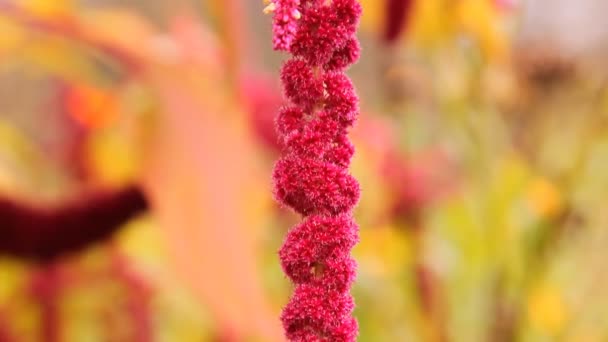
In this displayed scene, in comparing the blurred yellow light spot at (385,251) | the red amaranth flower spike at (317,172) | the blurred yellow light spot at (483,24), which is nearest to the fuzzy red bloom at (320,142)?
the red amaranth flower spike at (317,172)

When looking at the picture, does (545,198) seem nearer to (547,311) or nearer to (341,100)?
(547,311)

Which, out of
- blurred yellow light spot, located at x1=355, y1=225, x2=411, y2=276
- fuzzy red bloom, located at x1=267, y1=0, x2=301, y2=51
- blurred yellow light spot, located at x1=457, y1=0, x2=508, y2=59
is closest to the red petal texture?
fuzzy red bloom, located at x1=267, y1=0, x2=301, y2=51

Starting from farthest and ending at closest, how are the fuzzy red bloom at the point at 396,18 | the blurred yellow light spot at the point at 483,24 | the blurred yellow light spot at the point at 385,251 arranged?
the blurred yellow light spot at the point at 385,251 < the blurred yellow light spot at the point at 483,24 < the fuzzy red bloom at the point at 396,18

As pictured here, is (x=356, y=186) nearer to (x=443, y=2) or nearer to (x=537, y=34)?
(x=443, y=2)

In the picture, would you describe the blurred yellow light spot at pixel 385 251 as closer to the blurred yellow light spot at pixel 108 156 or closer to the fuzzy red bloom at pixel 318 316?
the blurred yellow light spot at pixel 108 156

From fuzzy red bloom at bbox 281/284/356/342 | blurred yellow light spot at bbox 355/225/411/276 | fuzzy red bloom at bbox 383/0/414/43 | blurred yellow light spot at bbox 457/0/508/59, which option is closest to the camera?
fuzzy red bloom at bbox 281/284/356/342

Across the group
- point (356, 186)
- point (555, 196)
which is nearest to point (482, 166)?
point (555, 196)

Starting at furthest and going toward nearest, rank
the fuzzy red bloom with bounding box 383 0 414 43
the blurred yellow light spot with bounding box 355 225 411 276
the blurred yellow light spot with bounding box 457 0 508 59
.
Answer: the blurred yellow light spot with bounding box 355 225 411 276 < the blurred yellow light spot with bounding box 457 0 508 59 < the fuzzy red bloom with bounding box 383 0 414 43

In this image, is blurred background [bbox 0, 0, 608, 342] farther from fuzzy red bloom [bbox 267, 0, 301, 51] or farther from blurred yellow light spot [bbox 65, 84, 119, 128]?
fuzzy red bloom [bbox 267, 0, 301, 51]
